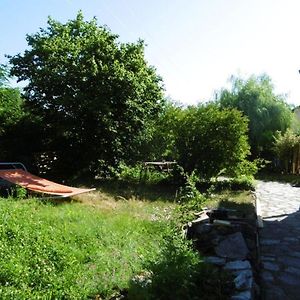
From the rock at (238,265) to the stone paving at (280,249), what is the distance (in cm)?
36

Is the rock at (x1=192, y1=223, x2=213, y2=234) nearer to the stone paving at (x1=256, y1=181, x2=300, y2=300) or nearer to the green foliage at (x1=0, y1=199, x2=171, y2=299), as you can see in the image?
the green foliage at (x1=0, y1=199, x2=171, y2=299)

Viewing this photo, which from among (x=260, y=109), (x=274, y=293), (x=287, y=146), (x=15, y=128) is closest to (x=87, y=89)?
(x=15, y=128)

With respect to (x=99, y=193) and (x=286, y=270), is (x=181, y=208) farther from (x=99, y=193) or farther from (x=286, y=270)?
(x=99, y=193)

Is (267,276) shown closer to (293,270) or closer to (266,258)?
(293,270)

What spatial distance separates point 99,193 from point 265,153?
52.5ft

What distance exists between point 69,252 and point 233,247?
221 cm

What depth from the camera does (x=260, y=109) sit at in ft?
79.2

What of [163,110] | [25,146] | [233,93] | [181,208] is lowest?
[181,208]

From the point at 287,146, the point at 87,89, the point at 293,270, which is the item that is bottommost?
the point at 293,270

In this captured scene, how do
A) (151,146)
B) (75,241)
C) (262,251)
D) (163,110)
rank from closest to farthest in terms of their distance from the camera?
(75,241)
(262,251)
(163,110)
(151,146)

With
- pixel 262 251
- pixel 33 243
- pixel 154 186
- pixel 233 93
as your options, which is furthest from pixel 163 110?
pixel 233 93

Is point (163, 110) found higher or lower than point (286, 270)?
higher

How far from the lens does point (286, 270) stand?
5285 mm

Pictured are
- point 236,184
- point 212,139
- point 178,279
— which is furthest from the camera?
point 236,184
